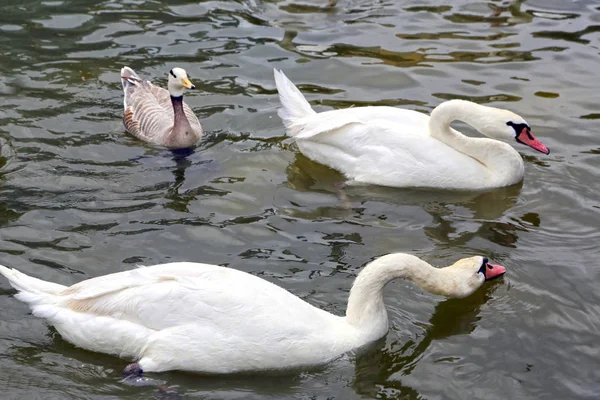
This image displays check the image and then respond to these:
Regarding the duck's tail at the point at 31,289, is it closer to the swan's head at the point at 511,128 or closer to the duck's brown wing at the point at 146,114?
the duck's brown wing at the point at 146,114

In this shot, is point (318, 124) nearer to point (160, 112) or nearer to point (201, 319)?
point (160, 112)

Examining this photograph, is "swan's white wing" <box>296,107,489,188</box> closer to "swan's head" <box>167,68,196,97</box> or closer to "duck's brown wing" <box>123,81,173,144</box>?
"swan's head" <box>167,68,196,97</box>

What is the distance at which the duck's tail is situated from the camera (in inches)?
257

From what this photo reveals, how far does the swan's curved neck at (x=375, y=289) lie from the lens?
661 cm

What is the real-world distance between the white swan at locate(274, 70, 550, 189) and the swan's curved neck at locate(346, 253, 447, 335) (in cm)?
247

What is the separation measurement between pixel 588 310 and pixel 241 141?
15.0 ft

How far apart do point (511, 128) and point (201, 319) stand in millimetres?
4542

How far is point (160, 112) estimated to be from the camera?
10844mm

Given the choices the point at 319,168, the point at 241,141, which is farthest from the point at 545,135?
the point at 241,141

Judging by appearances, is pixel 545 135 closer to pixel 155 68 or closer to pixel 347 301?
pixel 347 301

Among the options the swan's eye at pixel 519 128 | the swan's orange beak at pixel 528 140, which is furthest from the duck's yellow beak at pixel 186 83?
the swan's orange beak at pixel 528 140

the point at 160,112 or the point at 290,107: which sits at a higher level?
the point at 290,107

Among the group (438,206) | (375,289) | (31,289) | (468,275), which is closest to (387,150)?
(438,206)

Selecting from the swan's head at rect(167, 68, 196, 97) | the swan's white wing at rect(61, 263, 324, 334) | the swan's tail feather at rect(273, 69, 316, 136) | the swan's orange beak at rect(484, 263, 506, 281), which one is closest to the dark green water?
the swan's orange beak at rect(484, 263, 506, 281)
